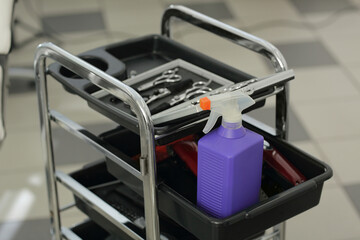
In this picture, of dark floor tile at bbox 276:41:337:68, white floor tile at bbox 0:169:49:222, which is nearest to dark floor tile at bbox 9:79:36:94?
white floor tile at bbox 0:169:49:222

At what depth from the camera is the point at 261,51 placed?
5.32 feet

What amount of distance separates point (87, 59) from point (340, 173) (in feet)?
3.94

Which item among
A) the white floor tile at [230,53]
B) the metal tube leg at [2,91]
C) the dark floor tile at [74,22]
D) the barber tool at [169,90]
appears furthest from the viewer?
the dark floor tile at [74,22]

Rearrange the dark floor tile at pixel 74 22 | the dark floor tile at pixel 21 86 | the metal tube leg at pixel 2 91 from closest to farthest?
the metal tube leg at pixel 2 91 < the dark floor tile at pixel 21 86 < the dark floor tile at pixel 74 22

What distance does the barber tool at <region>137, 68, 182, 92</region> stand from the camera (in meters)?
1.62

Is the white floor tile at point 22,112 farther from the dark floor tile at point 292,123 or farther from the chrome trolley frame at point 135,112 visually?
the chrome trolley frame at point 135,112

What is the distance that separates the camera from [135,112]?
1.37 meters

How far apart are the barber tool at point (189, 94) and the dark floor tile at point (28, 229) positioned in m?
0.93

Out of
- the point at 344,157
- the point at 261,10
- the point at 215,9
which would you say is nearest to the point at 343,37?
the point at 261,10

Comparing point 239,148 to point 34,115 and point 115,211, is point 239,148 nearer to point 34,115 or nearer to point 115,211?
point 115,211

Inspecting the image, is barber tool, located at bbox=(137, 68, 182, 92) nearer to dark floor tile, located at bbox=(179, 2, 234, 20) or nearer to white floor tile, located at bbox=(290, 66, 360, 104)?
white floor tile, located at bbox=(290, 66, 360, 104)

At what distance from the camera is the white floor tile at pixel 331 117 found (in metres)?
2.76

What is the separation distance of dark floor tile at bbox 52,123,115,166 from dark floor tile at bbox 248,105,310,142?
64 centimetres

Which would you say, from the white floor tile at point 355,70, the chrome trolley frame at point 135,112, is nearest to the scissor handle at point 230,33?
the chrome trolley frame at point 135,112
